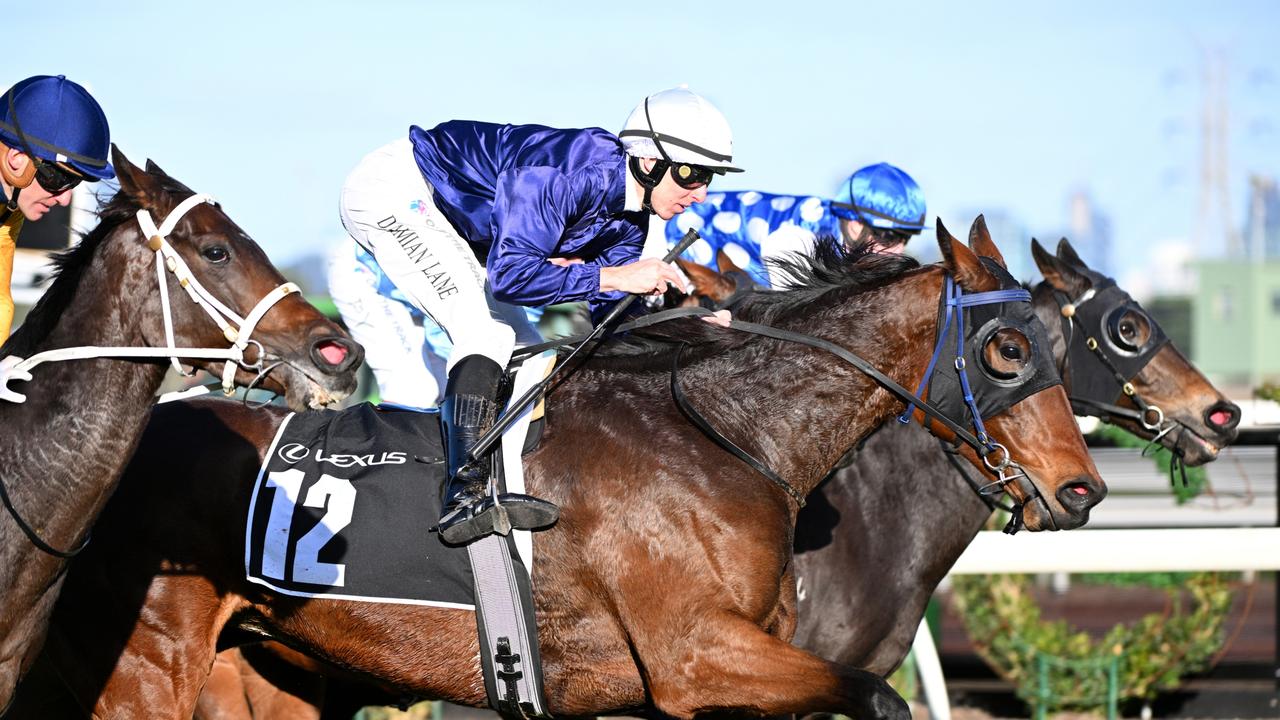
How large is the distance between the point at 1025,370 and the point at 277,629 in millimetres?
2118

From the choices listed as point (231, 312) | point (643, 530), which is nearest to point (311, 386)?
point (231, 312)

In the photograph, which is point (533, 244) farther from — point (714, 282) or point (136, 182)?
point (714, 282)

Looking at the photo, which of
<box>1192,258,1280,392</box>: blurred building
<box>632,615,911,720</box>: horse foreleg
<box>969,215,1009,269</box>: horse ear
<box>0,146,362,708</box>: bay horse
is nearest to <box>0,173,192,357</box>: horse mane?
<box>0,146,362,708</box>: bay horse

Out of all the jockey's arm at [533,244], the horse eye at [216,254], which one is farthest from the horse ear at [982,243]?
the horse eye at [216,254]

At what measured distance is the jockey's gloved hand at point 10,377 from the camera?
10.1 ft

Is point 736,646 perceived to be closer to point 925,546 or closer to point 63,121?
point 925,546

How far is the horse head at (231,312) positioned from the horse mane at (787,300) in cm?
92

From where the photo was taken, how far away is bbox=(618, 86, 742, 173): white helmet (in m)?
3.50

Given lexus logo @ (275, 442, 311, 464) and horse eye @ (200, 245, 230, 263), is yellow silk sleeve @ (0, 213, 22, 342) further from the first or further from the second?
lexus logo @ (275, 442, 311, 464)

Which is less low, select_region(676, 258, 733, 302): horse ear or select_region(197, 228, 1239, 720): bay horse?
select_region(676, 258, 733, 302): horse ear

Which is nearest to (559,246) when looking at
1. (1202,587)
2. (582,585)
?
(582,585)

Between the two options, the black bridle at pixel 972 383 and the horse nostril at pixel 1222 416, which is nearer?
the black bridle at pixel 972 383

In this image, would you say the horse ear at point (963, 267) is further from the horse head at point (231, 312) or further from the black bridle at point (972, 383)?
the horse head at point (231, 312)

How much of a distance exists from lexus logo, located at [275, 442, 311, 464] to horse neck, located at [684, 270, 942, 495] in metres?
1.07
